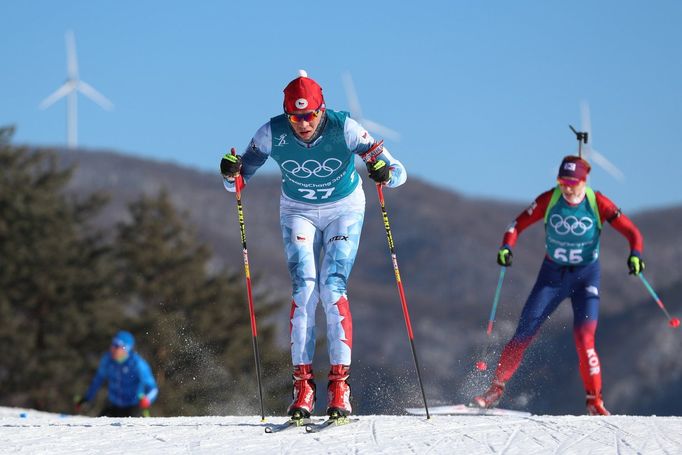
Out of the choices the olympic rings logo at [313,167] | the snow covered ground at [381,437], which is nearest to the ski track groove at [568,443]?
the snow covered ground at [381,437]

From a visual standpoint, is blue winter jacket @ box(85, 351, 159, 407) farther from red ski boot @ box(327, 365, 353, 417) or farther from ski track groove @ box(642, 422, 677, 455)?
ski track groove @ box(642, 422, 677, 455)

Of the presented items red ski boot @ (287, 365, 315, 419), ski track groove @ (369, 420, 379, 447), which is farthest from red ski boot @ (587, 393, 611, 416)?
red ski boot @ (287, 365, 315, 419)

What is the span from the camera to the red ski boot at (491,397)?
9.87 m

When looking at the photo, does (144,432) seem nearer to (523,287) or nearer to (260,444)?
(260,444)

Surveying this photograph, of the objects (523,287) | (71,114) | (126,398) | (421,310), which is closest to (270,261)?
(421,310)

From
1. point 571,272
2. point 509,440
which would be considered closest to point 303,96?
point 509,440

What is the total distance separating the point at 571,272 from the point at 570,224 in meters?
0.50

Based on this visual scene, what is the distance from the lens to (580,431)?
749 cm

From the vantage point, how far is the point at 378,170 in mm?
7781

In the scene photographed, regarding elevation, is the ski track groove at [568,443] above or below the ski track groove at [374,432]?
below

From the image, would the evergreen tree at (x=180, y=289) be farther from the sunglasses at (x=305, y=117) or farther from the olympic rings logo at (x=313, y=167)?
the sunglasses at (x=305, y=117)

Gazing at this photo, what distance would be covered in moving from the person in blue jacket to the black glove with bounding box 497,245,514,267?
21.8ft

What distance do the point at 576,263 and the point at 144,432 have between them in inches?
171

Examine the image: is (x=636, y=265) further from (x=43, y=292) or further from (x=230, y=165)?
(x=43, y=292)
